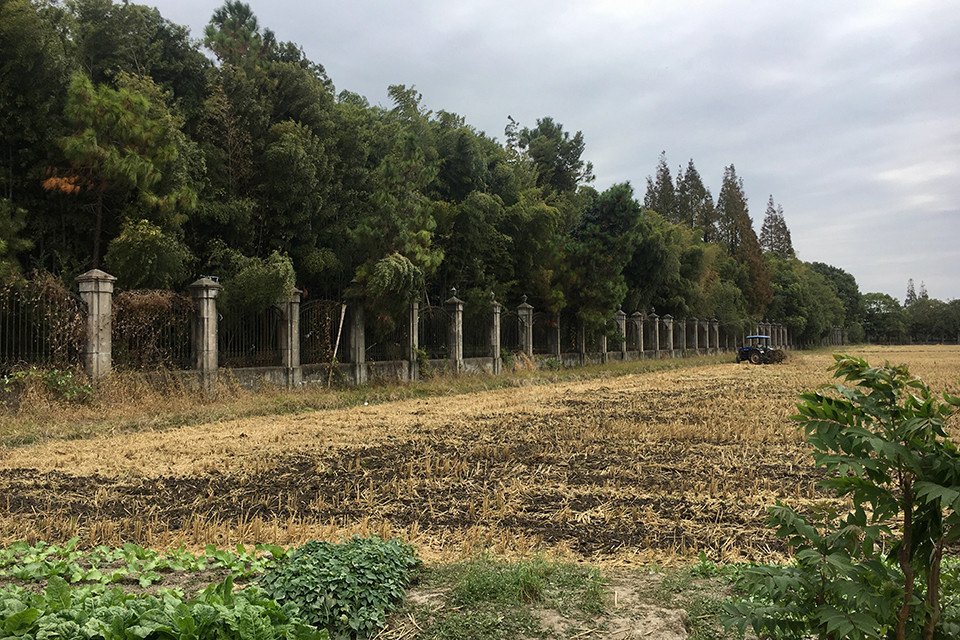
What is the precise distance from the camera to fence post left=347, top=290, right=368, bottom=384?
17.2 metres

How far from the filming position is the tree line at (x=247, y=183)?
44.9 ft

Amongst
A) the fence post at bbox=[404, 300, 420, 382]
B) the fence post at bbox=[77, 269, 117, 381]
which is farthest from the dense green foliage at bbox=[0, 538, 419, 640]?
the fence post at bbox=[404, 300, 420, 382]

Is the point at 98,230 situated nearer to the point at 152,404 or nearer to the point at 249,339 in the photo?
the point at 249,339

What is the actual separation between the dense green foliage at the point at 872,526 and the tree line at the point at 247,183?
13502 mm

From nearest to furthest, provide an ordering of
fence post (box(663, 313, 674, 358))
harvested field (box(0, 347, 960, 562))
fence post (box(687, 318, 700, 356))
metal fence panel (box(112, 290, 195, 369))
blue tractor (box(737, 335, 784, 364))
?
harvested field (box(0, 347, 960, 562)) → metal fence panel (box(112, 290, 195, 369)) → blue tractor (box(737, 335, 784, 364)) → fence post (box(663, 313, 674, 358)) → fence post (box(687, 318, 700, 356))

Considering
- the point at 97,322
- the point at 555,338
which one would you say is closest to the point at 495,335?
the point at 555,338

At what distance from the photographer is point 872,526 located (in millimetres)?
2113

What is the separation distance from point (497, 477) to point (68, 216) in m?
12.5

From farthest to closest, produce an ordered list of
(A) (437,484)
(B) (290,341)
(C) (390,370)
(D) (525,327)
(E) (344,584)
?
(D) (525,327) < (C) (390,370) < (B) (290,341) < (A) (437,484) < (E) (344,584)

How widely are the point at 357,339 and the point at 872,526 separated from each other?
51.7 feet

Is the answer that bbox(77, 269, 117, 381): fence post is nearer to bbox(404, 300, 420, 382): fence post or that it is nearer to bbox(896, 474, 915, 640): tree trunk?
bbox(404, 300, 420, 382): fence post

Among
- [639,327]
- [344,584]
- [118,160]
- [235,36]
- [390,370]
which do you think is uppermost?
[235,36]

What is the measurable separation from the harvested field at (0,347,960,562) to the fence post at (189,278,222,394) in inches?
95.6

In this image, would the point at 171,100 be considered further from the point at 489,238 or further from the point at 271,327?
the point at 489,238
